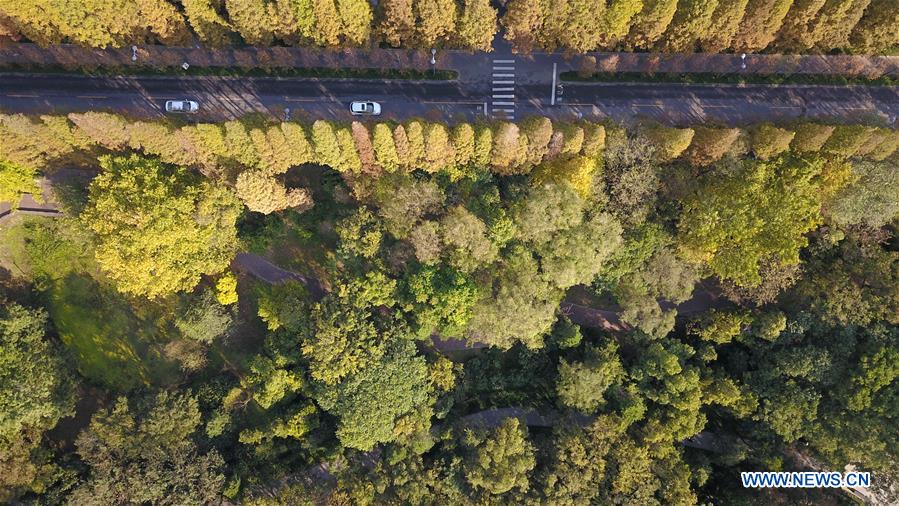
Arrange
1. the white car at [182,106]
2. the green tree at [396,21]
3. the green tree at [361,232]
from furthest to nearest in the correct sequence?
the white car at [182,106] < the green tree at [361,232] < the green tree at [396,21]

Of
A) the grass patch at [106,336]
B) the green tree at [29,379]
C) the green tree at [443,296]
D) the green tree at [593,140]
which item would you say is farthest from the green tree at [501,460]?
the green tree at [29,379]

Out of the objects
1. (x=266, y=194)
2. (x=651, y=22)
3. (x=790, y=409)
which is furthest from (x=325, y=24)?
(x=790, y=409)

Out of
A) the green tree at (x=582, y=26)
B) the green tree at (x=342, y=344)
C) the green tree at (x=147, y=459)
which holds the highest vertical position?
the green tree at (x=582, y=26)

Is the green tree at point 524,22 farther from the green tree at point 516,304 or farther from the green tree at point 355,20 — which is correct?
the green tree at point 516,304

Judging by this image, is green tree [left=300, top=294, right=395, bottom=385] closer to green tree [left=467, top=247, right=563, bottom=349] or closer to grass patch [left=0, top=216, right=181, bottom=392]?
green tree [left=467, top=247, right=563, bottom=349]

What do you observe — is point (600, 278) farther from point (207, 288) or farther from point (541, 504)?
point (207, 288)

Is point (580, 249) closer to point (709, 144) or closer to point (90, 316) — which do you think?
point (709, 144)

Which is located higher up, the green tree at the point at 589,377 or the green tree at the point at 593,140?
the green tree at the point at 593,140
